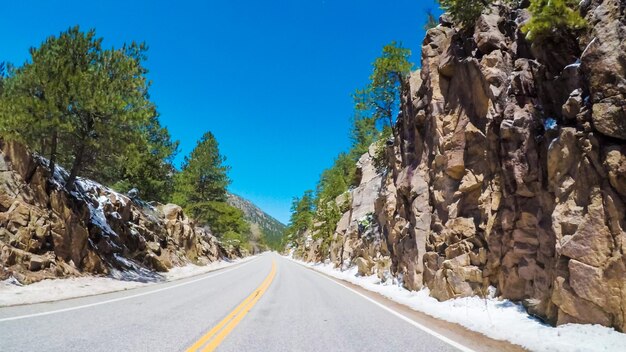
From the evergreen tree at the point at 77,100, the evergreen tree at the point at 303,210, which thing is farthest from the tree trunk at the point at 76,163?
the evergreen tree at the point at 303,210

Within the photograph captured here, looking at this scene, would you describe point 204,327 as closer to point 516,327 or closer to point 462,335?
point 462,335

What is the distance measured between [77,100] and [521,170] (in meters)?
17.1

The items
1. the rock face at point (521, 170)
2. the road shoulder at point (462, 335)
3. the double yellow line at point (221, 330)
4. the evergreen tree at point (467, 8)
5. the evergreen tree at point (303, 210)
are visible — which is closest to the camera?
the double yellow line at point (221, 330)

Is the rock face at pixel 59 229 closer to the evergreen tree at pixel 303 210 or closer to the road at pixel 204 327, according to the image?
the road at pixel 204 327

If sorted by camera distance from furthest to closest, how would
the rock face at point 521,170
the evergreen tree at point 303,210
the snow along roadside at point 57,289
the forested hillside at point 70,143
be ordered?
the evergreen tree at point 303,210 → the forested hillside at point 70,143 → the snow along roadside at point 57,289 → the rock face at point 521,170

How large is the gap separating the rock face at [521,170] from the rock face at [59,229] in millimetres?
13739

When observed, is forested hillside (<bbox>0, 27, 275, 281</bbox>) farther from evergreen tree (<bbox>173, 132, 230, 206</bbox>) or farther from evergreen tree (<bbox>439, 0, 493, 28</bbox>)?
evergreen tree (<bbox>173, 132, 230, 206</bbox>)

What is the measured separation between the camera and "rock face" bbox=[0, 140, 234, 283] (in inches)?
519

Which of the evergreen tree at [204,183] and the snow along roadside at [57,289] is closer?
the snow along roadside at [57,289]

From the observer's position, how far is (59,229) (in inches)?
595

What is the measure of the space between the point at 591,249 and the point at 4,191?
1777 cm

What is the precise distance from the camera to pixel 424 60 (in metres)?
16.0

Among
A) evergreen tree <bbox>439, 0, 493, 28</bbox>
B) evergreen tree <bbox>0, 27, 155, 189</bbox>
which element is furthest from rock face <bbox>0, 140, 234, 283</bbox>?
evergreen tree <bbox>439, 0, 493, 28</bbox>

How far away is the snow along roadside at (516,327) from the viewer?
18.7ft
